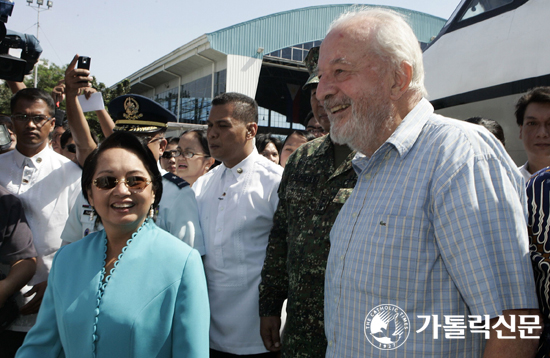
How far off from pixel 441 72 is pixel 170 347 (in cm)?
481

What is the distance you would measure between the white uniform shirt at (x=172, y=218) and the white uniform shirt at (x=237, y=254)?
16cm

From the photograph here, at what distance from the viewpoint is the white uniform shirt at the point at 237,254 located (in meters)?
2.46

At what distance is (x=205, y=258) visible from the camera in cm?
261

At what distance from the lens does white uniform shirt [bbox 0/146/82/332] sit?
9.09 ft

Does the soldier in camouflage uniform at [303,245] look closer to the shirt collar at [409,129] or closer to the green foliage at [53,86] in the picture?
the shirt collar at [409,129]

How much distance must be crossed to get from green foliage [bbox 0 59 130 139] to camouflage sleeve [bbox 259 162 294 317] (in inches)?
904

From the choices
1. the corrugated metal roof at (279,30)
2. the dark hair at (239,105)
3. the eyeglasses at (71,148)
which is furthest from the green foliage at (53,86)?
the dark hair at (239,105)

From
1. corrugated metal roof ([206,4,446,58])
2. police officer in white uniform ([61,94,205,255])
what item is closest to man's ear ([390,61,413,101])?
police officer in white uniform ([61,94,205,255])

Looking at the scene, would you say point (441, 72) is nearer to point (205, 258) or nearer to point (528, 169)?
point (528, 169)

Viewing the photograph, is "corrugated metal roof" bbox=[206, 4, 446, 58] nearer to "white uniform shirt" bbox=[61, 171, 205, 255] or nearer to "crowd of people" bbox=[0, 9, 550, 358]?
"crowd of people" bbox=[0, 9, 550, 358]

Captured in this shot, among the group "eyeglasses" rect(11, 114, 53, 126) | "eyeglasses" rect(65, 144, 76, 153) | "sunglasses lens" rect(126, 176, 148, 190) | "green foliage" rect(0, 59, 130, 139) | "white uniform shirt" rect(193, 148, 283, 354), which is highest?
"sunglasses lens" rect(126, 176, 148, 190)

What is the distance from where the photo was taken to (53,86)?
3047cm

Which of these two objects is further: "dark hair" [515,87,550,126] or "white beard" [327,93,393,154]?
"dark hair" [515,87,550,126]

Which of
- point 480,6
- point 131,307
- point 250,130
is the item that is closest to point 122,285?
point 131,307
